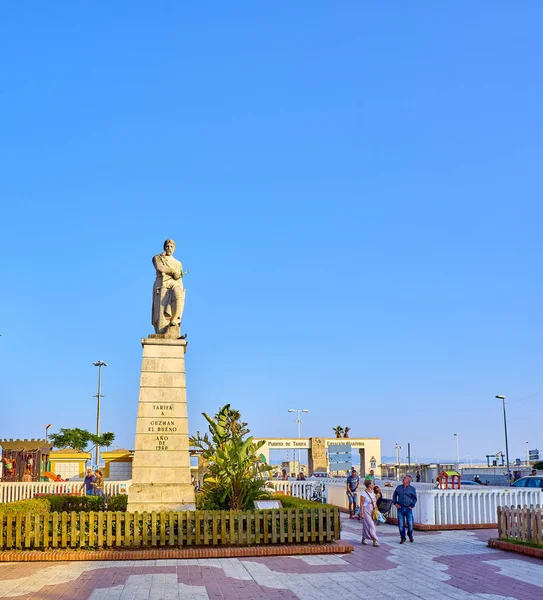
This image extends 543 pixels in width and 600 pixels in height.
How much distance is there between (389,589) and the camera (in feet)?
37.8

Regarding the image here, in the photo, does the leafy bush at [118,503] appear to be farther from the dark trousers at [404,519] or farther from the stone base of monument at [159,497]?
the dark trousers at [404,519]

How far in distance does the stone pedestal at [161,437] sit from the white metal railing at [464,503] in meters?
7.37

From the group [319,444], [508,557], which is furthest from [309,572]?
[319,444]

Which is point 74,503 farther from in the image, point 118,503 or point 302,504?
point 302,504

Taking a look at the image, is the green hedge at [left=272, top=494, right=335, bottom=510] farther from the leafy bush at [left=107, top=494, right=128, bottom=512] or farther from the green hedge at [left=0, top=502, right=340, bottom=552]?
the leafy bush at [left=107, top=494, right=128, bottom=512]

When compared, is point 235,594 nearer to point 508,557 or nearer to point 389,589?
point 389,589

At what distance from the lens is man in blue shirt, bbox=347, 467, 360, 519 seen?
24.2m

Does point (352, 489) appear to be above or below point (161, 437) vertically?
below

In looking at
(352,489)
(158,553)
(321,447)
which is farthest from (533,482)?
(321,447)

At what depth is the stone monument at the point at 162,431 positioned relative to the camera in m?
16.6

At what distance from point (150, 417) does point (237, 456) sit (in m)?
2.62

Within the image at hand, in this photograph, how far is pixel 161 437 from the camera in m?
16.9

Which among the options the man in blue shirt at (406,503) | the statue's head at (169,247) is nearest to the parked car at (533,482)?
the man in blue shirt at (406,503)

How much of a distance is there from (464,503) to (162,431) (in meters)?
9.38
